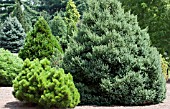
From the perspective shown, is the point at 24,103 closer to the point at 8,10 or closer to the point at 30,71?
the point at 30,71

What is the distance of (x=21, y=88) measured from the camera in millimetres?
5781

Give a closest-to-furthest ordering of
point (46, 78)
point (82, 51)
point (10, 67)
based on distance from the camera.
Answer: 1. point (46, 78)
2. point (82, 51)
3. point (10, 67)

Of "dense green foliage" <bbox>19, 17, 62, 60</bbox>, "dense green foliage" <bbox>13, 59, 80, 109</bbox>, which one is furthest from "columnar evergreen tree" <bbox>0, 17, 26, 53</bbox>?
"dense green foliage" <bbox>13, 59, 80, 109</bbox>

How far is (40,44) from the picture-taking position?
34.9 ft

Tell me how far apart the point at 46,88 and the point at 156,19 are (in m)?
9.75

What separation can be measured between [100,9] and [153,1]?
8.18 meters

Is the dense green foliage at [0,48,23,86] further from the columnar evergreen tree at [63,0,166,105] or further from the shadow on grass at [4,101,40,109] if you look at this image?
the columnar evergreen tree at [63,0,166,105]

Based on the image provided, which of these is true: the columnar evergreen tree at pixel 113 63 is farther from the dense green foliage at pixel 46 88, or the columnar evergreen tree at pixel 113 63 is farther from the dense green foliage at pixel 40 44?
the dense green foliage at pixel 40 44

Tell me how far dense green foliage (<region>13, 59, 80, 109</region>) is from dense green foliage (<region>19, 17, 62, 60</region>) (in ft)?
15.0

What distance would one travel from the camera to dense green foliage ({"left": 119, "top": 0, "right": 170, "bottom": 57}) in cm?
1388

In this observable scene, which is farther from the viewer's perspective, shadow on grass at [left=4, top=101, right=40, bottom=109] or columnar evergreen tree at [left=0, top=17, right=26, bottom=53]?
columnar evergreen tree at [left=0, top=17, right=26, bottom=53]

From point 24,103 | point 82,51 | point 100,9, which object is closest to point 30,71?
point 24,103

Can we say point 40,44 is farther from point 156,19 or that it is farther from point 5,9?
point 5,9

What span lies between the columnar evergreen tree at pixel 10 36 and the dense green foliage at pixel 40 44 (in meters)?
15.6
